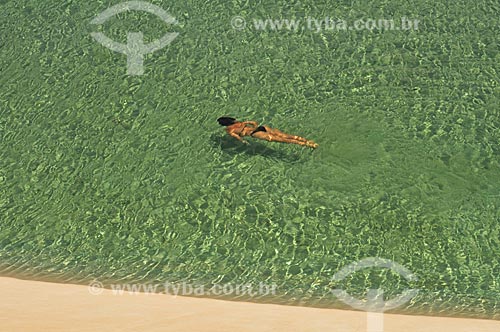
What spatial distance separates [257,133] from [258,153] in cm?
32

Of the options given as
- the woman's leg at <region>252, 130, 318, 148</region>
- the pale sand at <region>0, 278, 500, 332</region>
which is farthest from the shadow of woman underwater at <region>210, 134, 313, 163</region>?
the pale sand at <region>0, 278, 500, 332</region>

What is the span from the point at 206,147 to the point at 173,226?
168cm

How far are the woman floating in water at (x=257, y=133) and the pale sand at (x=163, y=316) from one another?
315 cm

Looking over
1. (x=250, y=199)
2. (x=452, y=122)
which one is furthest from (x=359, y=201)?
(x=452, y=122)

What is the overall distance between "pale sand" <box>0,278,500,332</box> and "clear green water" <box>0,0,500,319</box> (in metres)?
0.59

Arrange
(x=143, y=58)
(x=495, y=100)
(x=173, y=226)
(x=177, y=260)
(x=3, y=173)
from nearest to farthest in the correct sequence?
1. (x=177, y=260)
2. (x=173, y=226)
3. (x=3, y=173)
4. (x=495, y=100)
5. (x=143, y=58)

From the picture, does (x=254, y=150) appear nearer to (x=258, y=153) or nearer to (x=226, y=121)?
(x=258, y=153)

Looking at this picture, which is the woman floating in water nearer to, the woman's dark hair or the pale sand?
the woman's dark hair

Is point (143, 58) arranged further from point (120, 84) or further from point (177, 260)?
point (177, 260)

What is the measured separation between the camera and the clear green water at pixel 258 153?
822 centimetres

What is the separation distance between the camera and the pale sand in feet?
20.0

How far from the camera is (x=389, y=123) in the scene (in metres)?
10.5

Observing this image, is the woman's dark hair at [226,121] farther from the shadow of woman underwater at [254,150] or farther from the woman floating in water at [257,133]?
the shadow of woman underwater at [254,150]

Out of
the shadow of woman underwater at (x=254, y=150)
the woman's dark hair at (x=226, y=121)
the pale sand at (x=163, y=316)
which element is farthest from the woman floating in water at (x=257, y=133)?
the pale sand at (x=163, y=316)
